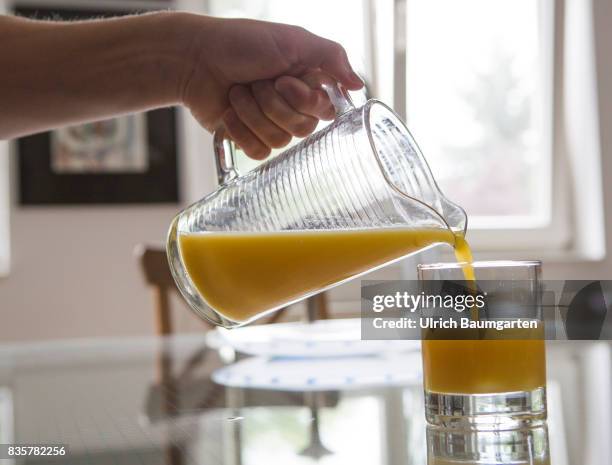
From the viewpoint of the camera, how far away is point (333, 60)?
0.69m

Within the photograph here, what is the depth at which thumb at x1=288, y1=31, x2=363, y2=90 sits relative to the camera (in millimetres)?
684

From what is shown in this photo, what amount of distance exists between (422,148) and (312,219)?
9.18ft

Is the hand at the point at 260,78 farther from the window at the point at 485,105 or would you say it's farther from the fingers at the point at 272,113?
the window at the point at 485,105

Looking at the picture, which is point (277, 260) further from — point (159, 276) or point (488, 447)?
point (159, 276)

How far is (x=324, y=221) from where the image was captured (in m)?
0.62

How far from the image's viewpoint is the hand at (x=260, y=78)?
71cm

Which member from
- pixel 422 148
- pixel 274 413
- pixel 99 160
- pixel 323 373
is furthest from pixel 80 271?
pixel 274 413

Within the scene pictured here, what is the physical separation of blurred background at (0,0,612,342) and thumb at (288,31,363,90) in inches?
96.0

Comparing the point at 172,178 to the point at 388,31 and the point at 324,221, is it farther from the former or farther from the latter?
the point at 324,221

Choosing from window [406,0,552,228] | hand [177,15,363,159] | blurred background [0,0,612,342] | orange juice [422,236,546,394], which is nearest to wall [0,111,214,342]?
blurred background [0,0,612,342]

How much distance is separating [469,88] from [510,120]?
24 centimetres

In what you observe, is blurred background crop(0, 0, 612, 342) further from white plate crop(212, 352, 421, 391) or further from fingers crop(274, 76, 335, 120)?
fingers crop(274, 76, 335, 120)

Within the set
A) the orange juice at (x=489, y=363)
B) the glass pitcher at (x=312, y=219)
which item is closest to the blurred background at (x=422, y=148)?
the glass pitcher at (x=312, y=219)

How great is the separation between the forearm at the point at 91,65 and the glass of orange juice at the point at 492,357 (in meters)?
0.41
